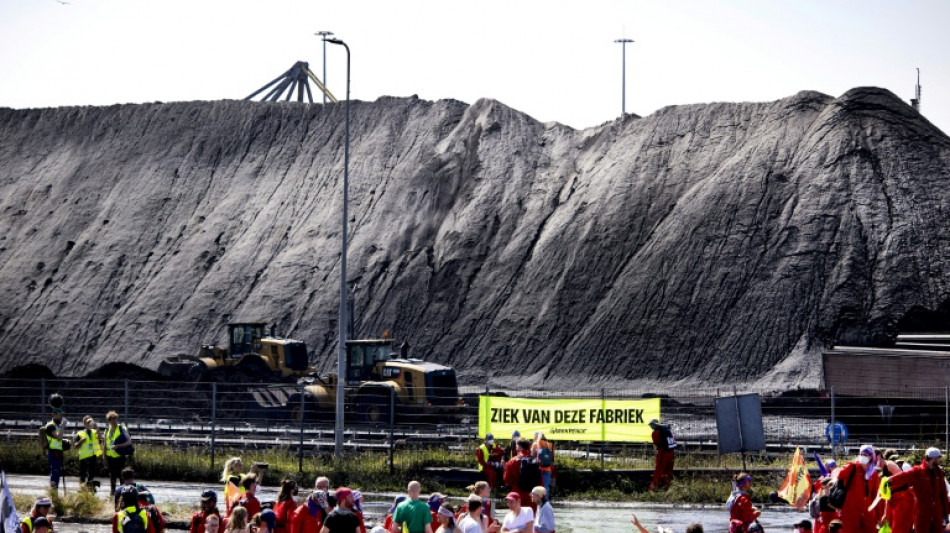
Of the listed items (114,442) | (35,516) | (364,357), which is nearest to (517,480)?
(35,516)

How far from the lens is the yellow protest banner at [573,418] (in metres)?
25.8

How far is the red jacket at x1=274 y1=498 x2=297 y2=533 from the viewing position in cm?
1278

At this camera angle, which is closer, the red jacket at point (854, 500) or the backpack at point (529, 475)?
the red jacket at point (854, 500)

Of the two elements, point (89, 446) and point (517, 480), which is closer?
point (517, 480)

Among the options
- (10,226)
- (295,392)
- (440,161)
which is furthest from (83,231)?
(295,392)

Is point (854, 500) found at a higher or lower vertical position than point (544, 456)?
lower

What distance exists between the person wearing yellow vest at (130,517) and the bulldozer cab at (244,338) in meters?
30.6

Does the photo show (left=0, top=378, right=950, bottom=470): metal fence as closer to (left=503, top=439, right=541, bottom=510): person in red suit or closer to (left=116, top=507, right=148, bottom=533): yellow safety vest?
(left=503, top=439, right=541, bottom=510): person in red suit

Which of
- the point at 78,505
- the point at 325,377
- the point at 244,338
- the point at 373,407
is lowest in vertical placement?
the point at 78,505

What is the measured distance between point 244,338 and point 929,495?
32210 mm

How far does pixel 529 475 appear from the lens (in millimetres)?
16781

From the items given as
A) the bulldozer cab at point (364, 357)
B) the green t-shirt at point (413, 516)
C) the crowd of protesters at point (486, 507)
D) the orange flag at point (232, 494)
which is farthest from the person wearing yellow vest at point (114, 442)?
the bulldozer cab at point (364, 357)

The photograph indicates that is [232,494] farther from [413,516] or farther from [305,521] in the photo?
[413,516]

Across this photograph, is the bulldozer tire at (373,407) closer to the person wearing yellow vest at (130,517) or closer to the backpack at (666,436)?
the backpack at (666,436)
